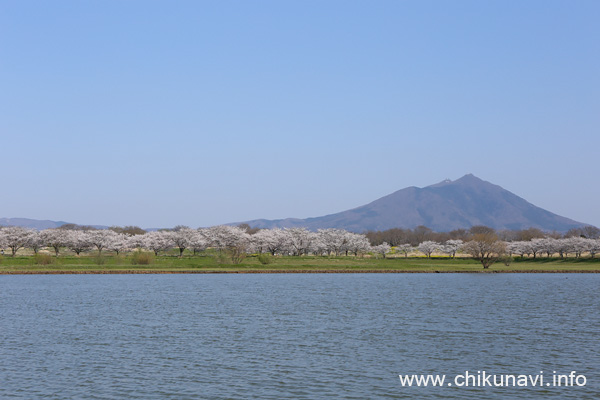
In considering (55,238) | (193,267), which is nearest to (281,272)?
(193,267)

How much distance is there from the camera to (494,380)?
2923 cm

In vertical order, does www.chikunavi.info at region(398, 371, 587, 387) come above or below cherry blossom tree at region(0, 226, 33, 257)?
below

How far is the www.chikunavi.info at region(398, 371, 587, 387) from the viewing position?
2839 cm

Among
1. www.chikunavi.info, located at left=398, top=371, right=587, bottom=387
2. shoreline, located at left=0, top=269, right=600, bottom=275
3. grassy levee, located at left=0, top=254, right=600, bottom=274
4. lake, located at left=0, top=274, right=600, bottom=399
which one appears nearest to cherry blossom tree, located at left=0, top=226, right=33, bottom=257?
grassy levee, located at left=0, top=254, right=600, bottom=274

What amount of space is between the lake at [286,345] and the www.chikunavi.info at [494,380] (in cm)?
40

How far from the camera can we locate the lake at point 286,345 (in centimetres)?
2756

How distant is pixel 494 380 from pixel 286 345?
14250 millimetres

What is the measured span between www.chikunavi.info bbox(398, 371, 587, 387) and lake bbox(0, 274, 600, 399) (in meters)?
0.40

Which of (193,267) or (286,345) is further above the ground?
(193,267)

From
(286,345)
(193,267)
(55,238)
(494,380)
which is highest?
(55,238)

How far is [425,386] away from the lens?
1106 inches

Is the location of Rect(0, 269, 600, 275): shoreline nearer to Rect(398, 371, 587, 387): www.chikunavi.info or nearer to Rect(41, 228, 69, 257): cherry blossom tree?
Rect(41, 228, 69, 257): cherry blossom tree

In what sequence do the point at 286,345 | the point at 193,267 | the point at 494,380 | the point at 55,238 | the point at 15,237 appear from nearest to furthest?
the point at 494,380 < the point at 286,345 < the point at 193,267 < the point at 15,237 < the point at 55,238

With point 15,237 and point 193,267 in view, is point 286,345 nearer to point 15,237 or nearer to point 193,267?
point 193,267
